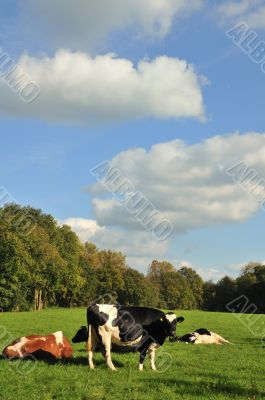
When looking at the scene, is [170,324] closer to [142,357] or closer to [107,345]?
[142,357]

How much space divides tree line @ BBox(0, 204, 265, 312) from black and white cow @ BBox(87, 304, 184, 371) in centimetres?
6297

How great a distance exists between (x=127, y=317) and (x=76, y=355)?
3.37 m

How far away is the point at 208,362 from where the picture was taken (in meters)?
17.3

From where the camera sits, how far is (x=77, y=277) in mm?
93375

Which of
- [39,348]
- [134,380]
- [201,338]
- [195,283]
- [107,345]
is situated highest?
[195,283]

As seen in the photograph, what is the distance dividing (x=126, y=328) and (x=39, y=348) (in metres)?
3.33

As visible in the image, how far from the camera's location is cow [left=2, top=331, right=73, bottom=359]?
16547 mm

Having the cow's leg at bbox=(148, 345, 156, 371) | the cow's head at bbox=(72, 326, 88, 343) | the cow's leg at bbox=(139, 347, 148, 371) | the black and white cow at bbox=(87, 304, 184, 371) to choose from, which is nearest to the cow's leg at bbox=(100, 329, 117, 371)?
the black and white cow at bbox=(87, 304, 184, 371)

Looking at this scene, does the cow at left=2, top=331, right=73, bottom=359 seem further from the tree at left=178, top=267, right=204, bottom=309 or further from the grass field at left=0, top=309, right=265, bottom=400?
the tree at left=178, top=267, right=204, bottom=309

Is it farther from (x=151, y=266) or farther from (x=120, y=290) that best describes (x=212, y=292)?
(x=120, y=290)

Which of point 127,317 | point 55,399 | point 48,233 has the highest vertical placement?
point 48,233

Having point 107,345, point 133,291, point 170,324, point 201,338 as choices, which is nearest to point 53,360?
point 107,345

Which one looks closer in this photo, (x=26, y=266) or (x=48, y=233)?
(x=26, y=266)

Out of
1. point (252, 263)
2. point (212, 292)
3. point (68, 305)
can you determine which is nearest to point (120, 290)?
point (68, 305)
